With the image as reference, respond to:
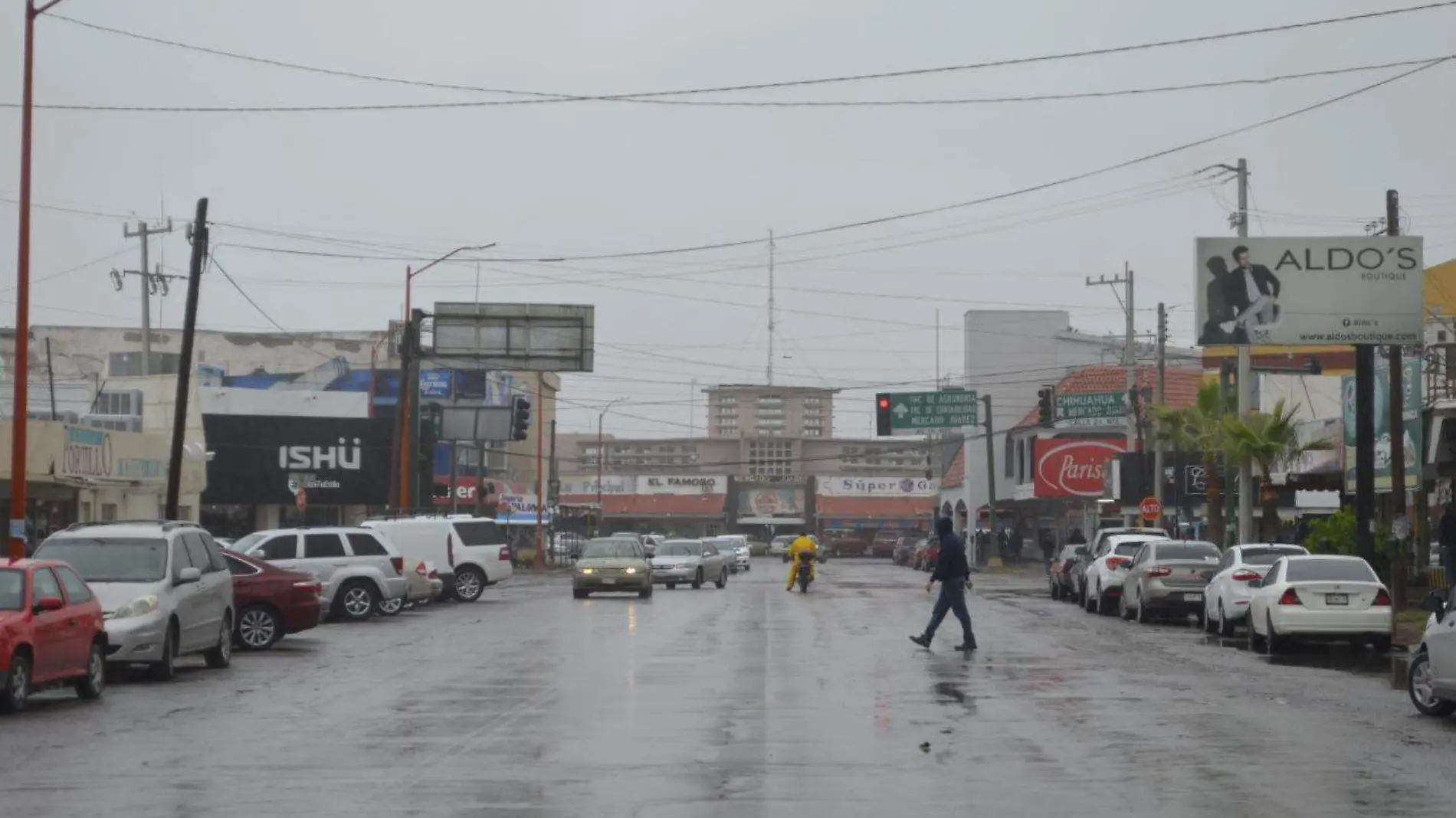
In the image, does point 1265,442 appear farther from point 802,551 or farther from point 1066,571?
point 802,551

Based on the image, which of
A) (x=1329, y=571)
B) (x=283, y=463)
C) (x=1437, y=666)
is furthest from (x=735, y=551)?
(x=1437, y=666)

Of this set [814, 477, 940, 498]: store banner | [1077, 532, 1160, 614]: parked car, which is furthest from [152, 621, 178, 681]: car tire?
[814, 477, 940, 498]: store banner

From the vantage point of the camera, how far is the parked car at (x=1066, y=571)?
4711 cm

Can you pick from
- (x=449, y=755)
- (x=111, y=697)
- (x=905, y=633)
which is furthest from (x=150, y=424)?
(x=449, y=755)

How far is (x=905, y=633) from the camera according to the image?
102 feet

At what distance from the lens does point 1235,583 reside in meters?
30.7

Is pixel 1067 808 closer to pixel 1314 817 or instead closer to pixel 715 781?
pixel 1314 817

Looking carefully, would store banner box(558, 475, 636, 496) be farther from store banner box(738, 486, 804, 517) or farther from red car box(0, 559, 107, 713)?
red car box(0, 559, 107, 713)

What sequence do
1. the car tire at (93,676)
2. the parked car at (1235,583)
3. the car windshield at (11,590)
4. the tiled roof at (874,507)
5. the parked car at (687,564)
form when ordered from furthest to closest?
1. the tiled roof at (874,507)
2. the parked car at (687,564)
3. the parked car at (1235,583)
4. the car tire at (93,676)
5. the car windshield at (11,590)

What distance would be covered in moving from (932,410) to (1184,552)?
39668 mm

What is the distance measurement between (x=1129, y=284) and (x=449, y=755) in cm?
5568

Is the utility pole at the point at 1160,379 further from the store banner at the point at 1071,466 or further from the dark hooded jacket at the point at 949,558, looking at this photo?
the dark hooded jacket at the point at 949,558

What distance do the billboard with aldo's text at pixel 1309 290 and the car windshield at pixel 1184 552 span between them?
5.99m

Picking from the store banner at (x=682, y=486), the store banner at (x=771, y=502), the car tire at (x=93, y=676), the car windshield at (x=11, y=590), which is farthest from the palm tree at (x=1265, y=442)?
the store banner at (x=771, y=502)
